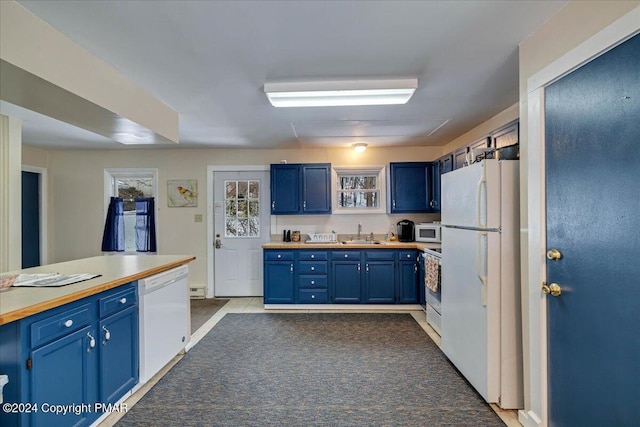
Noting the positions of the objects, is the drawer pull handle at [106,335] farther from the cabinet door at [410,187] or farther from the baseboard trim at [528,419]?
the cabinet door at [410,187]

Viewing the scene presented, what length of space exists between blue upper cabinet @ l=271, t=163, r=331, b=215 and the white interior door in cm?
38

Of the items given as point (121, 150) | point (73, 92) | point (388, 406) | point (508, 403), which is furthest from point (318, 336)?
point (121, 150)

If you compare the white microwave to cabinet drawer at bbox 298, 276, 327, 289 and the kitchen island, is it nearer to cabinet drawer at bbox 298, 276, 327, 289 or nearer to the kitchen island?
cabinet drawer at bbox 298, 276, 327, 289

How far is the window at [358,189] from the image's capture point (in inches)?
195

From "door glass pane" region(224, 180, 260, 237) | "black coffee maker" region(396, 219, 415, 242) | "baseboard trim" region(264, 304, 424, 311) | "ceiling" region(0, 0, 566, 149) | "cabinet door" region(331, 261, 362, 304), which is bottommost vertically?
"baseboard trim" region(264, 304, 424, 311)

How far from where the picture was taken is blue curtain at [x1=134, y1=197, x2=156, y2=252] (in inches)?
195

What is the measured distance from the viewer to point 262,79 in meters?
2.46

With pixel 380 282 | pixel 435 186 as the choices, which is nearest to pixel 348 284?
pixel 380 282

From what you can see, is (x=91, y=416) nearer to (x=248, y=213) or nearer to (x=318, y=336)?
(x=318, y=336)

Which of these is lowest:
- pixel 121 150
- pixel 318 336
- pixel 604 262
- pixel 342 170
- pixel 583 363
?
pixel 318 336

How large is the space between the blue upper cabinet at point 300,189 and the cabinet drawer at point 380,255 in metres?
0.94

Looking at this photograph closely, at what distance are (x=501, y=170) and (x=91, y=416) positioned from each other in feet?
9.81

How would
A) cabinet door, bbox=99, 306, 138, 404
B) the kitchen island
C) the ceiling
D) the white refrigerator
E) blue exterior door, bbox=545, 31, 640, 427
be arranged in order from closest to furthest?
blue exterior door, bbox=545, 31, 640, 427 → the kitchen island → the ceiling → cabinet door, bbox=99, 306, 138, 404 → the white refrigerator

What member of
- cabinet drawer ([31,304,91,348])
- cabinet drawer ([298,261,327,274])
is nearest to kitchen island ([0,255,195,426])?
cabinet drawer ([31,304,91,348])
